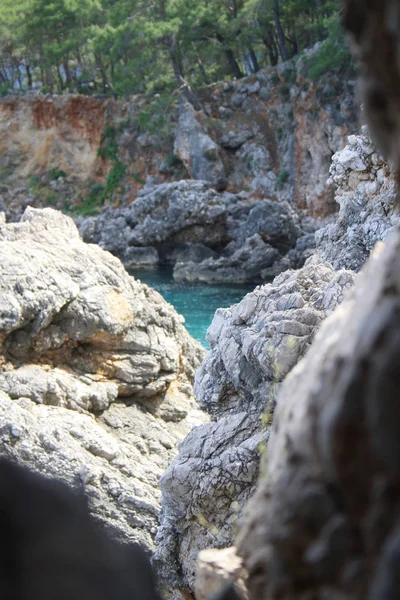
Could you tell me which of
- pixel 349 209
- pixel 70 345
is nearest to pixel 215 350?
pixel 349 209

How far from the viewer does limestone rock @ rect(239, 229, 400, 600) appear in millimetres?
1599

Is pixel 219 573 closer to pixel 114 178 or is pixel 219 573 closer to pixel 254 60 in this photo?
pixel 254 60

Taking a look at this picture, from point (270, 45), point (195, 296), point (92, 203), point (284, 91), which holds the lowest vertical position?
point (195, 296)

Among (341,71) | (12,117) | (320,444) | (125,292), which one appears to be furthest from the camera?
(12,117)

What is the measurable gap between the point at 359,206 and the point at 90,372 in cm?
380

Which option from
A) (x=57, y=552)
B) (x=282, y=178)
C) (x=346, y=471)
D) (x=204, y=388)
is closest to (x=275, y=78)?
(x=282, y=178)

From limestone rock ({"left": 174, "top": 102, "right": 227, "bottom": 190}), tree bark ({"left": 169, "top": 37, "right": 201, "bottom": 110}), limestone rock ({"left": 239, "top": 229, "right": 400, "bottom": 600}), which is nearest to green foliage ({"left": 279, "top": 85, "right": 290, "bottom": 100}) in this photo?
limestone rock ({"left": 174, "top": 102, "right": 227, "bottom": 190})

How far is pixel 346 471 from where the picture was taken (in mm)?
1701

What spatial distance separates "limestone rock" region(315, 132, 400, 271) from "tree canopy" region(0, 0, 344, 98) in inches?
847

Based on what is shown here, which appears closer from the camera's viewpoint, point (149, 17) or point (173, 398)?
point (173, 398)

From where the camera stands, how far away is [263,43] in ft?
114

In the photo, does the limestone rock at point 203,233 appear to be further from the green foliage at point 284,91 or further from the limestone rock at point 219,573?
the limestone rock at point 219,573

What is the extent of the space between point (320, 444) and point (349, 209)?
578cm

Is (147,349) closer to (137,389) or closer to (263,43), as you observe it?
(137,389)
